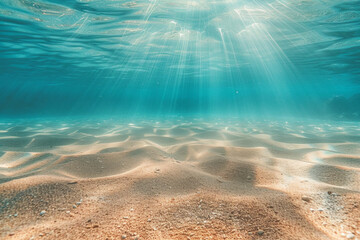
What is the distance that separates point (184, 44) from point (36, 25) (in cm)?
1120

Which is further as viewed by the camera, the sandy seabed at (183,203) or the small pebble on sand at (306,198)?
the small pebble on sand at (306,198)

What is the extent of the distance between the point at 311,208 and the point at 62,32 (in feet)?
56.0

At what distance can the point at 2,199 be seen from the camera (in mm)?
2365

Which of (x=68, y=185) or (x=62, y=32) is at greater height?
(x=62, y=32)

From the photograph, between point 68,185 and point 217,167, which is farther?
point 217,167

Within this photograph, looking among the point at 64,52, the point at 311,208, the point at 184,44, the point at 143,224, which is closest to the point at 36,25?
the point at 64,52

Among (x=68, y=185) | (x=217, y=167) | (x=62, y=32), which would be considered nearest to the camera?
(x=68, y=185)

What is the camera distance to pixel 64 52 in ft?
60.9

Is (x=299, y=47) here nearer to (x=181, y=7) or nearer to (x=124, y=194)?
(x=181, y=7)

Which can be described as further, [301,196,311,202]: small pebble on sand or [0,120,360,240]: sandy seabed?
[301,196,311,202]: small pebble on sand

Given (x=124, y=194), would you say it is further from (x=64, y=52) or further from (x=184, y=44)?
A: (x=64, y=52)

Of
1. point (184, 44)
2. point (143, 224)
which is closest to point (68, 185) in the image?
point (143, 224)

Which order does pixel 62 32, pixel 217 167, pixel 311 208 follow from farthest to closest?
pixel 62 32
pixel 217 167
pixel 311 208

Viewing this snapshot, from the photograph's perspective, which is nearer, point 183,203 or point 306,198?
point 183,203
